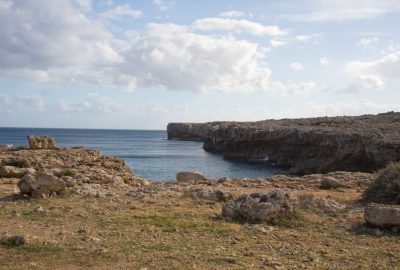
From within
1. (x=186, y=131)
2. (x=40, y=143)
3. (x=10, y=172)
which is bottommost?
(x=10, y=172)

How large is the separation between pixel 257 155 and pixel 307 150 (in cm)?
1529

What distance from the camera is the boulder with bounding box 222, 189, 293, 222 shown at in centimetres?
1198

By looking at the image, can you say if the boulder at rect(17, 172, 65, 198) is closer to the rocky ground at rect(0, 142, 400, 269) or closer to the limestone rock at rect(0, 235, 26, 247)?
the rocky ground at rect(0, 142, 400, 269)

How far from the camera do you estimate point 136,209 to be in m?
13.6

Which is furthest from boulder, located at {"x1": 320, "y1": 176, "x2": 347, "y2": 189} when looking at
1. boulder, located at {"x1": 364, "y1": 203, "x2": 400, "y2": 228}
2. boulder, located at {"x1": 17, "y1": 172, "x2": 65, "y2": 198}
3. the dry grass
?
boulder, located at {"x1": 17, "y1": 172, "x2": 65, "y2": 198}

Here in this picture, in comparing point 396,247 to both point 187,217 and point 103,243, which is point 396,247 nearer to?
point 187,217

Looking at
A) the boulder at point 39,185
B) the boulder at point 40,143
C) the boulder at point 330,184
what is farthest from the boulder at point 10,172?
the boulder at point 40,143

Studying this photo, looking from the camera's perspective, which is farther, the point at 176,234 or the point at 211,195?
the point at 211,195

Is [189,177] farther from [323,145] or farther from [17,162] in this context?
[323,145]

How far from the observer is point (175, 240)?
1005 centimetres

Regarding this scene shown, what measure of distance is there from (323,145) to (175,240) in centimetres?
4695

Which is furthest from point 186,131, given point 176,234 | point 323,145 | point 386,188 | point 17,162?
point 176,234

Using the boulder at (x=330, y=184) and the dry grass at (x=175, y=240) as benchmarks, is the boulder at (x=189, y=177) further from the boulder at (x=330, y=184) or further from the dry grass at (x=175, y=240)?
the dry grass at (x=175, y=240)

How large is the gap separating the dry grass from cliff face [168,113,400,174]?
33.7 meters
